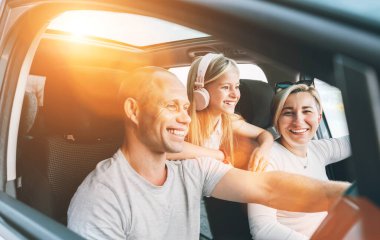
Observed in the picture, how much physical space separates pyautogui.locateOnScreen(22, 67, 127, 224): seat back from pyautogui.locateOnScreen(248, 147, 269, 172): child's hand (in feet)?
1.97

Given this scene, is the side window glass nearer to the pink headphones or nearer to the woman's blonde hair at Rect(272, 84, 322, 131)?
the woman's blonde hair at Rect(272, 84, 322, 131)

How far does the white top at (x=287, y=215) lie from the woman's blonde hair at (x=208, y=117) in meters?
0.23

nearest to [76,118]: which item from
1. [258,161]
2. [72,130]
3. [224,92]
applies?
[72,130]

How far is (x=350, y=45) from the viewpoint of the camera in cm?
A: 71

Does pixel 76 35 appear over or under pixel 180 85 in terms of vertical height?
over

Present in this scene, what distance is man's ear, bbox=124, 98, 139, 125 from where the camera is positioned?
1.83 metres

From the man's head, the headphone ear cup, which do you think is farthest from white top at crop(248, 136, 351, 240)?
the man's head

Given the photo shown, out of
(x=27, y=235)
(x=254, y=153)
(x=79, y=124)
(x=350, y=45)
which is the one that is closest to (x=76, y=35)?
(x=79, y=124)

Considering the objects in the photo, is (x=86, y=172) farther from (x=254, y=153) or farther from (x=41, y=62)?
(x=254, y=153)

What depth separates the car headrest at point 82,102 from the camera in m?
2.05

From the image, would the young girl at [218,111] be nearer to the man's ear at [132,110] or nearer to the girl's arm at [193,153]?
the girl's arm at [193,153]

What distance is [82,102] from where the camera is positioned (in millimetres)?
2080

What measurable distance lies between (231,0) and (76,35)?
1785 mm

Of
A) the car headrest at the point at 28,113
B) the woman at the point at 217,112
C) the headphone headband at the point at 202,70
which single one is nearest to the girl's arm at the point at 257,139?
the woman at the point at 217,112
